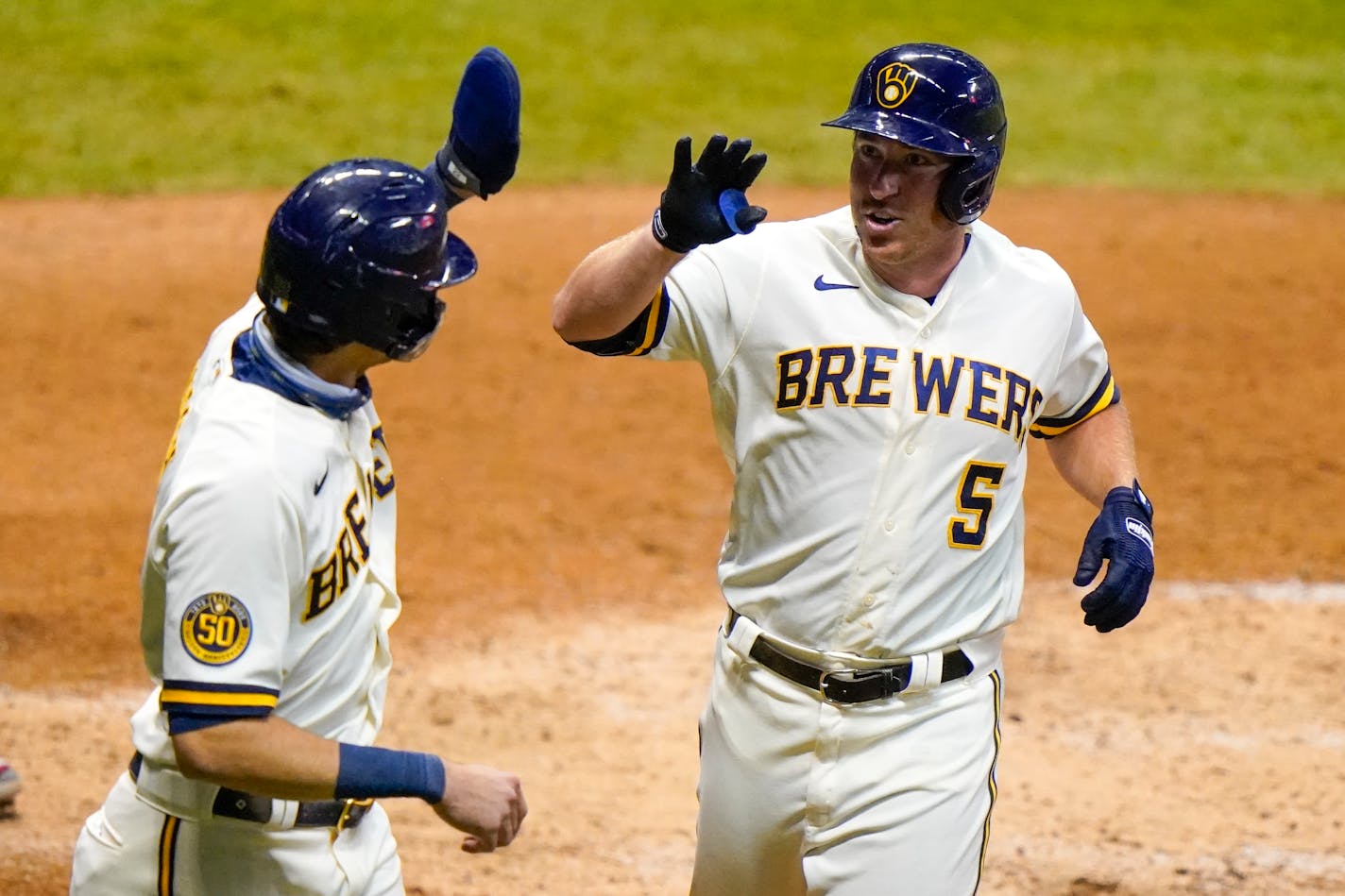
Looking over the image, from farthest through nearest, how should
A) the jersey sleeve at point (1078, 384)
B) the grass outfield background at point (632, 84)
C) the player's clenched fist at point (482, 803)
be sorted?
the grass outfield background at point (632, 84)
the jersey sleeve at point (1078, 384)
the player's clenched fist at point (482, 803)

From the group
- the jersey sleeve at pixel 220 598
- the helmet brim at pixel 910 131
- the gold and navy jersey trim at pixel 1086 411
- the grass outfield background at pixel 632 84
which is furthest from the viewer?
the grass outfield background at pixel 632 84

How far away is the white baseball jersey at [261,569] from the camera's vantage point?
2.56m

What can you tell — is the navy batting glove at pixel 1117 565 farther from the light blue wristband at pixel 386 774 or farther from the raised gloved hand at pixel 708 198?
the light blue wristband at pixel 386 774

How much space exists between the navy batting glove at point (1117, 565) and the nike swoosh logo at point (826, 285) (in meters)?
0.72

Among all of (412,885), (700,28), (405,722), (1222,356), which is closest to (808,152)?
(700,28)

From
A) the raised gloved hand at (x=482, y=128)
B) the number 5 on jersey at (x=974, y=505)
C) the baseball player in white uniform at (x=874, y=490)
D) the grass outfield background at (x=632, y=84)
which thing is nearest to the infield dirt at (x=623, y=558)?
the grass outfield background at (x=632, y=84)

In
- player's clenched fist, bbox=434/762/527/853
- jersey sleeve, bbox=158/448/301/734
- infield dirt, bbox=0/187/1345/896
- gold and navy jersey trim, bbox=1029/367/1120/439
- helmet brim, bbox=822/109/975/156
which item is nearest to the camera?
jersey sleeve, bbox=158/448/301/734

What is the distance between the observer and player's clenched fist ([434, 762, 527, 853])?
8.89ft

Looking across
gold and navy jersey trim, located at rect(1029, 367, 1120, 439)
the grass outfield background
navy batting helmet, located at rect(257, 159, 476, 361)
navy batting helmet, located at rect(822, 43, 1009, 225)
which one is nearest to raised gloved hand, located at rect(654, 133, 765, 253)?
navy batting helmet, located at rect(822, 43, 1009, 225)

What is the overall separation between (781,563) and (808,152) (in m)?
8.72

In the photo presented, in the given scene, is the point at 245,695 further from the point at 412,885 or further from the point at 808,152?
the point at 808,152

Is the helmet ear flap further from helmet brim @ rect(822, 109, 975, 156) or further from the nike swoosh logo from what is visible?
the nike swoosh logo

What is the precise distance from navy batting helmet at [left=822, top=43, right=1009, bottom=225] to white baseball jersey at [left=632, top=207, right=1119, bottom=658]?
19cm

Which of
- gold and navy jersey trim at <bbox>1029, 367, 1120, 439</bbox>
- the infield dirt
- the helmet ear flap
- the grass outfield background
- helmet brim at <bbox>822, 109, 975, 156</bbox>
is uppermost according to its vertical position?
the grass outfield background
